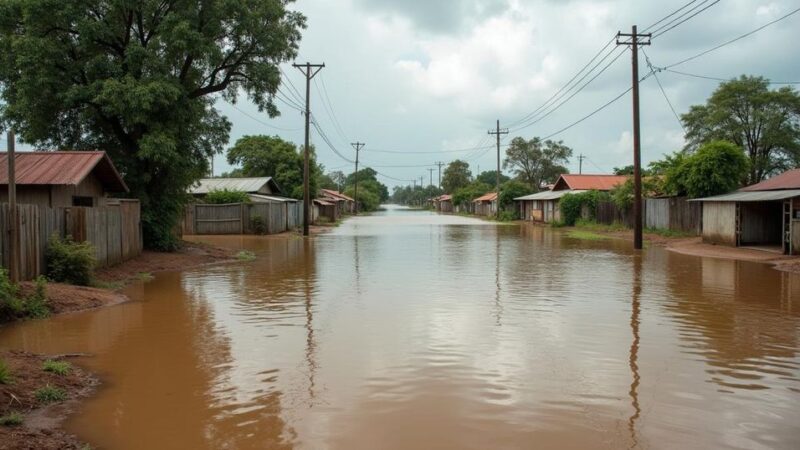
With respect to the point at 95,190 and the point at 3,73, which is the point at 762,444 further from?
the point at 3,73

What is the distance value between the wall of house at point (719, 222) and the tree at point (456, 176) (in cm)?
10077

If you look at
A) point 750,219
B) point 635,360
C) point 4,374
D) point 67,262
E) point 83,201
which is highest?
point 83,201

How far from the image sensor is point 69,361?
830cm

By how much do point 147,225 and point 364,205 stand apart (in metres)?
101

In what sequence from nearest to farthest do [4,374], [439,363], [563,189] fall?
[4,374] < [439,363] < [563,189]

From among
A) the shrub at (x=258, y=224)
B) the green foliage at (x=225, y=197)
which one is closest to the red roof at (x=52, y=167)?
the shrub at (x=258, y=224)

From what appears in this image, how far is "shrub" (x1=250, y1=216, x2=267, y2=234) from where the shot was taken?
37.1 meters

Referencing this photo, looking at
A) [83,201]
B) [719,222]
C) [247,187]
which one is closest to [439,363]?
[83,201]

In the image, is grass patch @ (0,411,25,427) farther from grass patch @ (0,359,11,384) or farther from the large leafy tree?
the large leafy tree

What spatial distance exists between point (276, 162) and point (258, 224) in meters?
21.8

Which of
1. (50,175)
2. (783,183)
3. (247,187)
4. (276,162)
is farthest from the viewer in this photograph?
(276,162)

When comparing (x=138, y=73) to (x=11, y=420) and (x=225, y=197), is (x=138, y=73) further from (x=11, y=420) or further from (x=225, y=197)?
(x=11, y=420)

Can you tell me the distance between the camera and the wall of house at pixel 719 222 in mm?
26291

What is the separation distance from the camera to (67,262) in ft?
45.3
